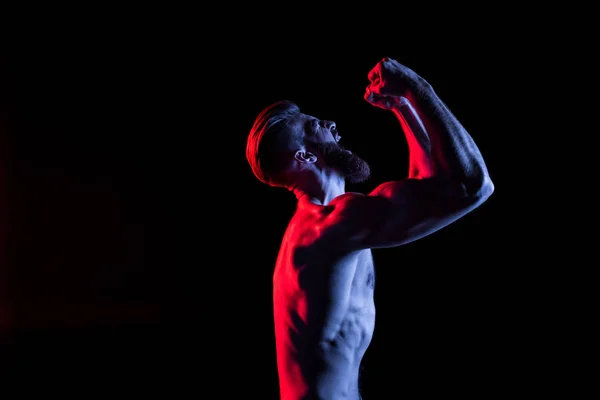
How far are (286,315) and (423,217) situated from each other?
45 centimetres

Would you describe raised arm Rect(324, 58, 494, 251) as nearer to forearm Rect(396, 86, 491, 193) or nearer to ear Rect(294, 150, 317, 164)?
forearm Rect(396, 86, 491, 193)

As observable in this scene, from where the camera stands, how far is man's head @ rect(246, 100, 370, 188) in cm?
150

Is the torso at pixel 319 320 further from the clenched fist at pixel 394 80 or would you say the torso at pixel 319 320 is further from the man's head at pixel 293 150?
the clenched fist at pixel 394 80

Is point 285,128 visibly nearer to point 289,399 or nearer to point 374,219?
point 374,219

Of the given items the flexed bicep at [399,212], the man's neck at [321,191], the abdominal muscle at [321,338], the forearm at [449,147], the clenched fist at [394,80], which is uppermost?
the clenched fist at [394,80]

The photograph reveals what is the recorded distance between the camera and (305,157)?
1501 mm

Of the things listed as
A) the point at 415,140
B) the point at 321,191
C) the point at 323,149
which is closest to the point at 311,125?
the point at 323,149

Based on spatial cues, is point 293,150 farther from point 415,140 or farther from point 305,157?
point 415,140

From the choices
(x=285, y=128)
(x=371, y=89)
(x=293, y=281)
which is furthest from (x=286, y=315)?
(x=371, y=89)

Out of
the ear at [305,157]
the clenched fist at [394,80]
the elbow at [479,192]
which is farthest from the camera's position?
the ear at [305,157]

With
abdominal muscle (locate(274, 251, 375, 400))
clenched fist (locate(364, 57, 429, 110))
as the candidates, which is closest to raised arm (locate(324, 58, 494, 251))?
clenched fist (locate(364, 57, 429, 110))

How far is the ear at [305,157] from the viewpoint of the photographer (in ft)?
Answer: 4.90

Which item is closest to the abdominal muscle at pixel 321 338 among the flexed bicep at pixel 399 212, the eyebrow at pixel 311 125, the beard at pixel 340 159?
the flexed bicep at pixel 399 212

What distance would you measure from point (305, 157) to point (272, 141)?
0.33ft
